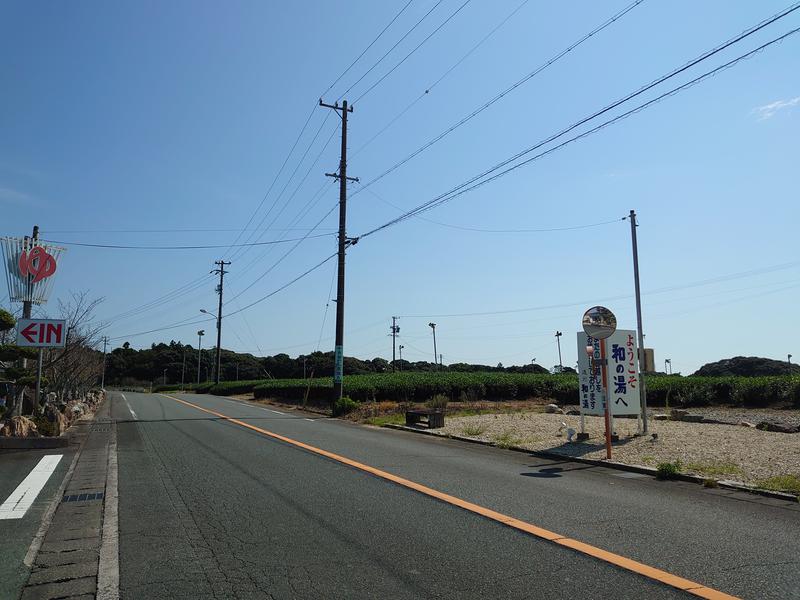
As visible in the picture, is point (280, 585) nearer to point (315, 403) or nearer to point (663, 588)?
point (663, 588)

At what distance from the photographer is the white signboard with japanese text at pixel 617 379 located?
13555 millimetres

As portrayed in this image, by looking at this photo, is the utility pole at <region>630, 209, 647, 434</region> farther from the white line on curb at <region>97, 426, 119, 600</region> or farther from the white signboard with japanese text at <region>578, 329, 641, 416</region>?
the white line on curb at <region>97, 426, 119, 600</region>

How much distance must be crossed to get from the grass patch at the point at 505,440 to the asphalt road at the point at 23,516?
8.72 metres

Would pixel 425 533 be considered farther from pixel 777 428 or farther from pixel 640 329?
pixel 777 428

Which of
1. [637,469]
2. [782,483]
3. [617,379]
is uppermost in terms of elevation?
[617,379]

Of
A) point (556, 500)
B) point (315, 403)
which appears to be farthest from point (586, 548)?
point (315, 403)

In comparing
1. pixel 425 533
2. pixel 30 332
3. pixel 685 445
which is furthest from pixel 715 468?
pixel 30 332

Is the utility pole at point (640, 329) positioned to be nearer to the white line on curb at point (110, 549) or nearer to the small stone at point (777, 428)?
the small stone at point (777, 428)

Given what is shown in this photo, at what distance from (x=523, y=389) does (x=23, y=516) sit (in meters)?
34.3

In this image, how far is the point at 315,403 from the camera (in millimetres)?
32781

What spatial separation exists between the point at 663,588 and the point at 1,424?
12.9 meters

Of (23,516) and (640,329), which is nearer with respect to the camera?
(23,516)

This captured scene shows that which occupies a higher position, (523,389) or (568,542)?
(523,389)

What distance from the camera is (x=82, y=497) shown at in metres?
7.68
